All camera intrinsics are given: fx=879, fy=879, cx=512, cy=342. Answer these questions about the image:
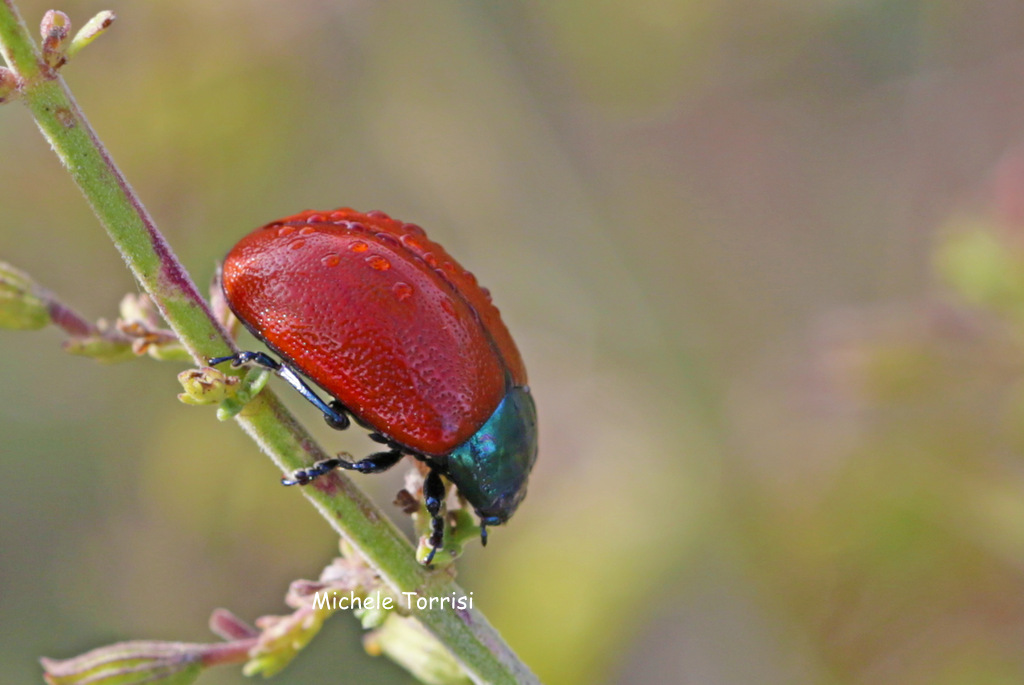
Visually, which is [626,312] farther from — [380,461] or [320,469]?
[320,469]

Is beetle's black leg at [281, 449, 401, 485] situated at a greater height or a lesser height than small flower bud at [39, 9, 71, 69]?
lesser

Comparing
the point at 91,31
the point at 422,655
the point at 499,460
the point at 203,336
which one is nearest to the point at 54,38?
the point at 91,31

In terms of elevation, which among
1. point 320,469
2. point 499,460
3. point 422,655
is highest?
point 320,469

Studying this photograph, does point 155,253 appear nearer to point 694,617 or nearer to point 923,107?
point 694,617

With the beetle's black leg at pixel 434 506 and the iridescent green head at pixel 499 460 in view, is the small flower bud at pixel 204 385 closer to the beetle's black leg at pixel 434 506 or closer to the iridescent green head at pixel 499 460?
the beetle's black leg at pixel 434 506

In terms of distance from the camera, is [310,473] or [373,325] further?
[373,325]

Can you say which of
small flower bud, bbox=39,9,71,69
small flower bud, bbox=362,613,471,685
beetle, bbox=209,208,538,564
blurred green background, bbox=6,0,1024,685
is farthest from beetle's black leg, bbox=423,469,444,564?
blurred green background, bbox=6,0,1024,685

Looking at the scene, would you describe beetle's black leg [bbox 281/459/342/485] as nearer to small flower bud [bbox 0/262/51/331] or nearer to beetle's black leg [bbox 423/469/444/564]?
beetle's black leg [bbox 423/469/444/564]
